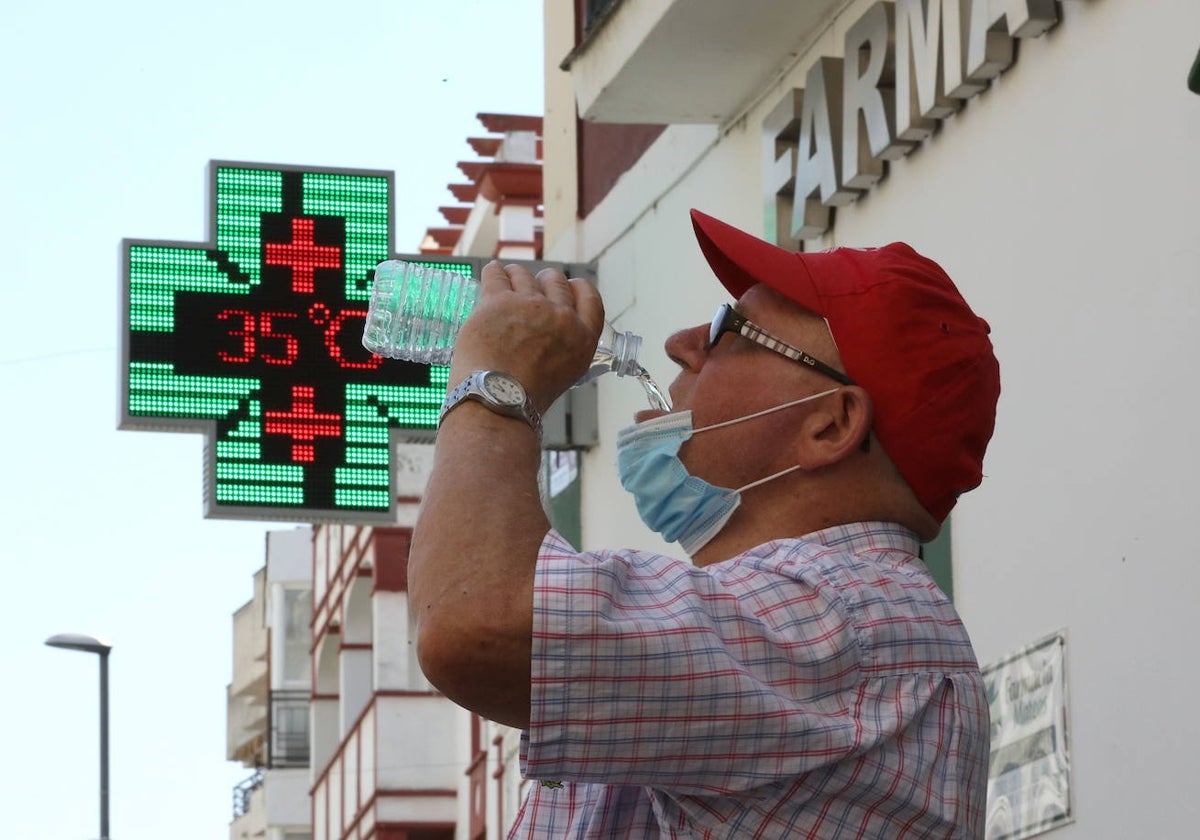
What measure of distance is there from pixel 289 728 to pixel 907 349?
3740 centimetres

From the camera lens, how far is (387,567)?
84.4ft

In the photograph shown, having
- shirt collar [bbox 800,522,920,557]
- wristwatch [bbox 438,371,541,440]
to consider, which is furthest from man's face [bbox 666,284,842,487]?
wristwatch [bbox 438,371,541,440]

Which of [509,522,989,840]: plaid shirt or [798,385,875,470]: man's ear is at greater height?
[798,385,875,470]: man's ear

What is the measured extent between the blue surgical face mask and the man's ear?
0.07ft

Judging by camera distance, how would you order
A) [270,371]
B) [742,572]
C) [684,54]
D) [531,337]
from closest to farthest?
1. [742,572]
2. [531,337]
3. [684,54]
4. [270,371]

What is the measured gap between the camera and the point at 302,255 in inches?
411

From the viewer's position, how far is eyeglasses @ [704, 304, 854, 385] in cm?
371

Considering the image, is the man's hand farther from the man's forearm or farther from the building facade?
the building facade

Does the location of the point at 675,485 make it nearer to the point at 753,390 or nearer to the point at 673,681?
the point at 753,390

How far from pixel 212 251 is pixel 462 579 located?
754 centimetres

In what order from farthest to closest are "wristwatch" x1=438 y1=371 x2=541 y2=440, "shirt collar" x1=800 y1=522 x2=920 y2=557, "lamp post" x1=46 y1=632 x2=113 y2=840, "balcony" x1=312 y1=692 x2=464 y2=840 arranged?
→ 1. "lamp post" x1=46 y1=632 x2=113 y2=840
2. "balcony" x1=312 y1=692 x2=464 y2=840
3. "shirt collar" x1=800 y1=522 x2=920 y2=557
4. "wristwatch" x1=438 y1=371 x2=541 y2=440

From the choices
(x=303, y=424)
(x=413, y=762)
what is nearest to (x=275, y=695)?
(x=413, y=762)

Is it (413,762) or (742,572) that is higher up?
(742,572)

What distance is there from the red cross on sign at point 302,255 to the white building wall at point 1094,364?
3.32 m
